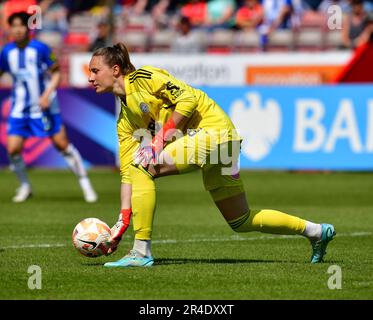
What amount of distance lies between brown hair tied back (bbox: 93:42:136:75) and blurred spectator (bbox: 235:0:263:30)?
16.6 m

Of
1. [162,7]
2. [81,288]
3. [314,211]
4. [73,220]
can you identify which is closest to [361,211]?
[314,211]

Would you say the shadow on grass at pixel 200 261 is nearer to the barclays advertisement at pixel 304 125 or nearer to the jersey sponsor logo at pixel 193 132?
the jersey sponsor logo at pixel 193 132

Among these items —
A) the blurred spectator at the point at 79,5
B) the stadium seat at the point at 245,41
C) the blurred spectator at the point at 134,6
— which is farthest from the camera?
the blurred spectator at the point at 79,5

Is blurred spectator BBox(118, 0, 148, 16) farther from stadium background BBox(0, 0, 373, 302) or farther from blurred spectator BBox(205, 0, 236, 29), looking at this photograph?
blurred spectator BBox(205, 0, 236, 29)

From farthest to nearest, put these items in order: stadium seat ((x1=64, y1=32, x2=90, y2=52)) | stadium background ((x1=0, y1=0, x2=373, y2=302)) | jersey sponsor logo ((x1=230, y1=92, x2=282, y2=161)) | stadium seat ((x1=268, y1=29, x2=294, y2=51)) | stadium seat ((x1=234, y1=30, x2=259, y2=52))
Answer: stadium seat ((x1=64, y1=32, x2=90, y2=52)) → stadium seat ((x1=234, y1=30, x2=259, y2=52)) → stadium seat ((x1=268, y1=29, x2=294, y2=51)) → jersey sponsor logo ((x1=230, y1=92, x2=282, y2=161)) → stadium background ((x1=0, y1=0, x2=373, y2=302))

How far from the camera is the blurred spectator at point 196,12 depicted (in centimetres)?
2673

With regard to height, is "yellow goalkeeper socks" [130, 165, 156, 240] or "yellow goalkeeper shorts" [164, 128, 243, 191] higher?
"yellow goalkeeper shorts" [164, 128, 243, 191]

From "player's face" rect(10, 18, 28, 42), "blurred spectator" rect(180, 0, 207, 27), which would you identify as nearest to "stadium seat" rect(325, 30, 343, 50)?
"blurred spectator" rect(180, 0, 207, 27)

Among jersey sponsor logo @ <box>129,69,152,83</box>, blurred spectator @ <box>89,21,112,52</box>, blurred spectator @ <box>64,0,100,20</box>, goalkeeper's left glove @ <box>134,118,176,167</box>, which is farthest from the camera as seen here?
blurred spectator @ <box>64,0,100,20</box>

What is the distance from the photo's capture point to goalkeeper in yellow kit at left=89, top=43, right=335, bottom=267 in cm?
842

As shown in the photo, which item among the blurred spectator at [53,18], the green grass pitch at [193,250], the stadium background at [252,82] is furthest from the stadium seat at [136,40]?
the green grass pitch at [193,250]

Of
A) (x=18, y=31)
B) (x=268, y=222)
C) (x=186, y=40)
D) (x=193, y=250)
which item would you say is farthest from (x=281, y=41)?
(x=268, y=222)

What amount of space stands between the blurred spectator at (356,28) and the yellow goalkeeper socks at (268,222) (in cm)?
1480
